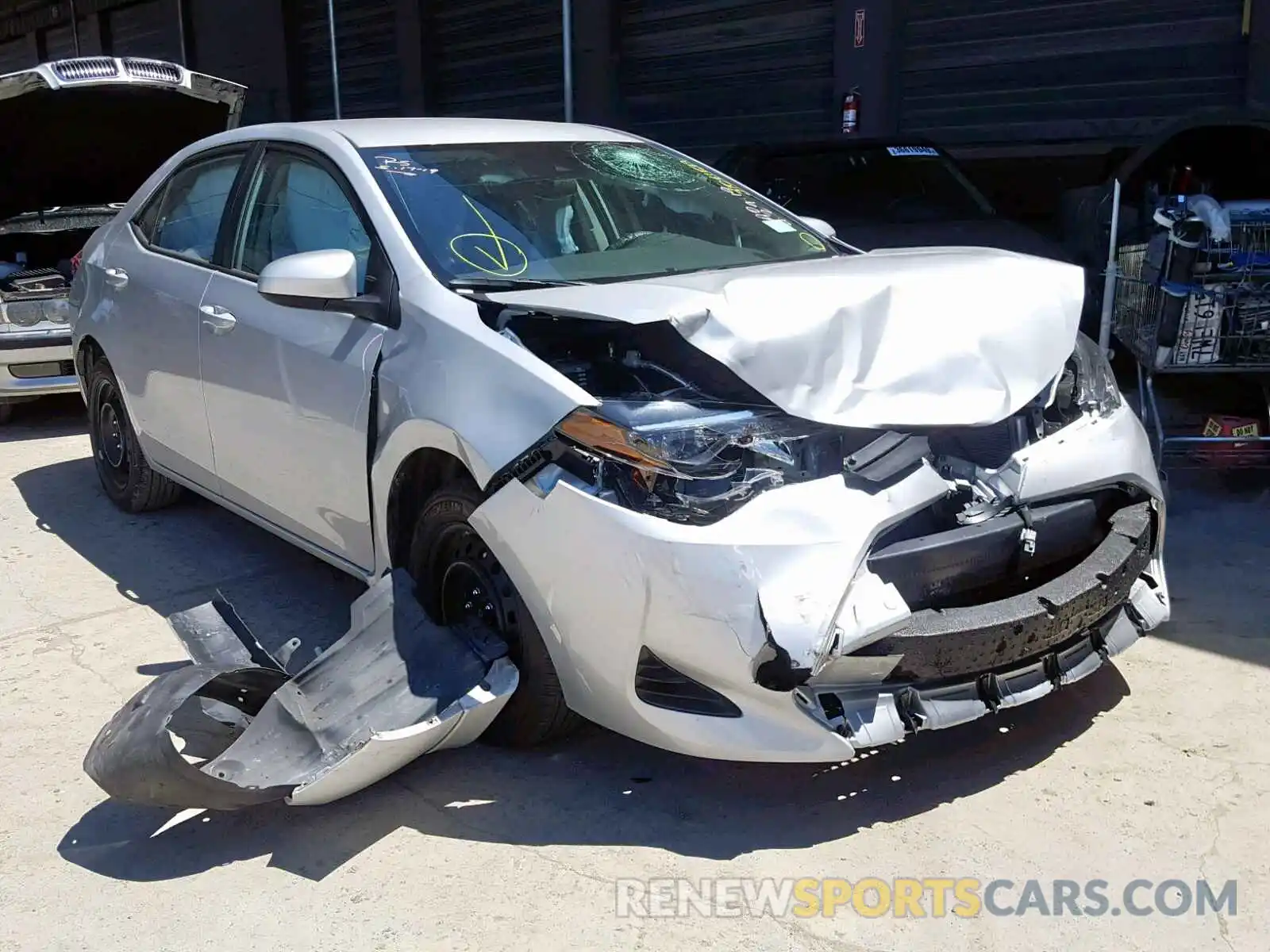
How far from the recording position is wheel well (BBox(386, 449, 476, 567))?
11.1 ft

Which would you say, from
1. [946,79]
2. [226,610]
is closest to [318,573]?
[226,610]

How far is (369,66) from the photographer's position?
1561 centimetres

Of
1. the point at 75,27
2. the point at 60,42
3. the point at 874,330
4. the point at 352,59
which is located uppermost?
the point at 75,27

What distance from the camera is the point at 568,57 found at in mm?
12086

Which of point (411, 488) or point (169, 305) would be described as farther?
point (169, 305)

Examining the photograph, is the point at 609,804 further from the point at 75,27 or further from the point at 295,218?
the point at 75,27

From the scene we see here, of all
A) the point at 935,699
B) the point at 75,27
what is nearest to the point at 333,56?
the point at 75,27

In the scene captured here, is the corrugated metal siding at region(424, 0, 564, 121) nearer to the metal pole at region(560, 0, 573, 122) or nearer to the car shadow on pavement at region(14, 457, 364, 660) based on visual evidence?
the metal pole at region(560, 0, 573, 122)

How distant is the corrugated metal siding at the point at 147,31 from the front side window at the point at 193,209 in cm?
1571

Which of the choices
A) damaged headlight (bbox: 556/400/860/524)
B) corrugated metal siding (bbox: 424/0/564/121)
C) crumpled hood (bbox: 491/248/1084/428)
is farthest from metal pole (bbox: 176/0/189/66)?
damaged headlight (bbox: 556/400/860/524)

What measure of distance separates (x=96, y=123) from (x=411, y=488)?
501 centimetres

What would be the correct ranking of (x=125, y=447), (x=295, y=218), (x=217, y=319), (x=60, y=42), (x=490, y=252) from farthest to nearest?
(x=60, y=42) → (x=125, y=447) → (x=217, y=319) → (x=295, y=218) → (x=490, y=252)

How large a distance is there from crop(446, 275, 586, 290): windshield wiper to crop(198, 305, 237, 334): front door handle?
45.3 inches

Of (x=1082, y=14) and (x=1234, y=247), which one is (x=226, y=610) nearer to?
(x=1234, y=247)
